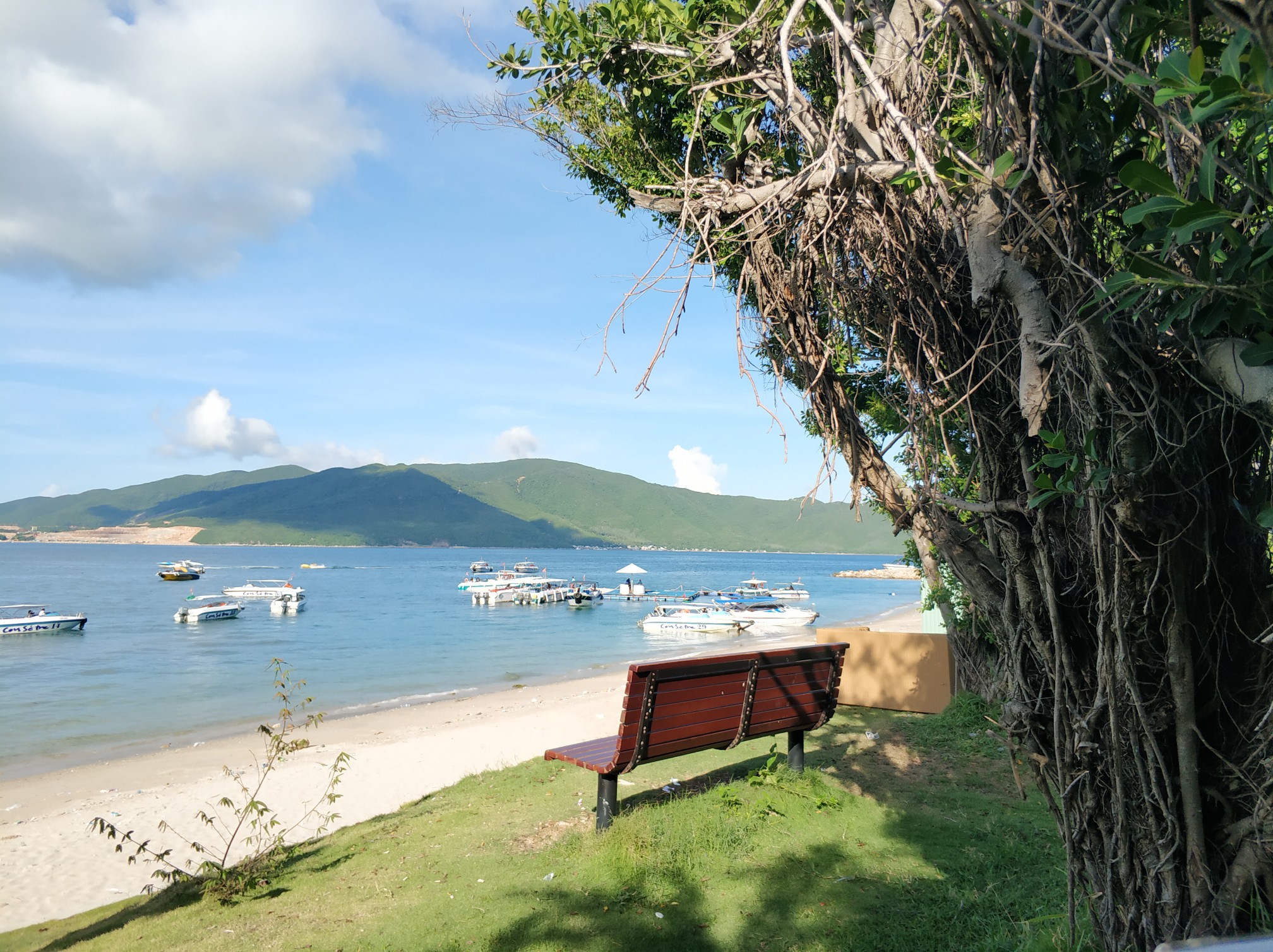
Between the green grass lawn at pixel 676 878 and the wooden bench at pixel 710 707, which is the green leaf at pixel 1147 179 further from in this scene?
the wooden bench at pixel 710 707

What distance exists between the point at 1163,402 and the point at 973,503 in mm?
739

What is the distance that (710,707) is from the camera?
205 inches

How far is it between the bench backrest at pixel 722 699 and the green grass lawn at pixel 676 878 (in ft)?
1.23

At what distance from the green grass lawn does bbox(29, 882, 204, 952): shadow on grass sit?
0.08 feet

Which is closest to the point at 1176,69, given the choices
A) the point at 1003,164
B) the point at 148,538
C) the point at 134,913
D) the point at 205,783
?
the point at 1003,164

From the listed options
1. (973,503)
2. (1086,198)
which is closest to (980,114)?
(1086,198)

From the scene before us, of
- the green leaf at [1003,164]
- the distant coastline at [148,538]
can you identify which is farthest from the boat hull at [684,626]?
the distant coastline at [148,538]

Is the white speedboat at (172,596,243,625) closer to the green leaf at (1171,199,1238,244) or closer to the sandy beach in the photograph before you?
the sandy beach

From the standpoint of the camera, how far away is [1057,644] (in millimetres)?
2625

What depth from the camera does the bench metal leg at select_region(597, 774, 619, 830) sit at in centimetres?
479

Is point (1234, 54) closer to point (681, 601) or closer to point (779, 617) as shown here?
point (779, 617)

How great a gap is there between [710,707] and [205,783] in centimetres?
954

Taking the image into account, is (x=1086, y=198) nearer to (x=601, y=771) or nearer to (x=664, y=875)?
(x=664, y=875)

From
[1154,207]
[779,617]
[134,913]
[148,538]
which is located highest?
[1154,207]
